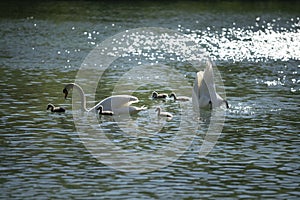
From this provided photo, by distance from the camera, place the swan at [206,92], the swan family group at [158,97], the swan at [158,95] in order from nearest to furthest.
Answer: the swan family group at [158,97], the swan at [206,92], the swan at [158,95]

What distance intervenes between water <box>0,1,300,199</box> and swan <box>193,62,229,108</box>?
49 cm

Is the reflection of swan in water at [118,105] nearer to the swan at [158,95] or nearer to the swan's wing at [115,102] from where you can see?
the swan's wing at [115,102]

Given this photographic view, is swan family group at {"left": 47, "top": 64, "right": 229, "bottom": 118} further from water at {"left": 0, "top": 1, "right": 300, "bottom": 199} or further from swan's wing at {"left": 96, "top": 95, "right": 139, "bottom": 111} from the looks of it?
water at {"left": 0, "top": 1, "right": 300, "bottom": 199}

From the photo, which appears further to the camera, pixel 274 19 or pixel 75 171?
pixel 274 19

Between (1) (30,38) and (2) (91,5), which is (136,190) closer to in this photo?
(1) (30,38)

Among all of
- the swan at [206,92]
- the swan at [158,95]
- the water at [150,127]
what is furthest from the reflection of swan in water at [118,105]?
the swan at [158,95]

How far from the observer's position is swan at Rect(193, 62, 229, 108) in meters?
19.7

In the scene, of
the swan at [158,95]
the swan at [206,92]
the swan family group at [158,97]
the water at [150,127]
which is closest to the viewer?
the water at [150,127]

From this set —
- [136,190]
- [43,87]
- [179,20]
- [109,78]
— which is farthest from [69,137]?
[179,20]

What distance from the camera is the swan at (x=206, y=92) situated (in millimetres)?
19703

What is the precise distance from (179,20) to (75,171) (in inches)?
1447

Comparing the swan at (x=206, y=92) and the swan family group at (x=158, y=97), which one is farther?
the swan at (x=206, y=92)

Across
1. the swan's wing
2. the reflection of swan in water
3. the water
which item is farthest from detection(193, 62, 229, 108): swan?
the swan's wing

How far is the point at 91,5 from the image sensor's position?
6022 centimetres
